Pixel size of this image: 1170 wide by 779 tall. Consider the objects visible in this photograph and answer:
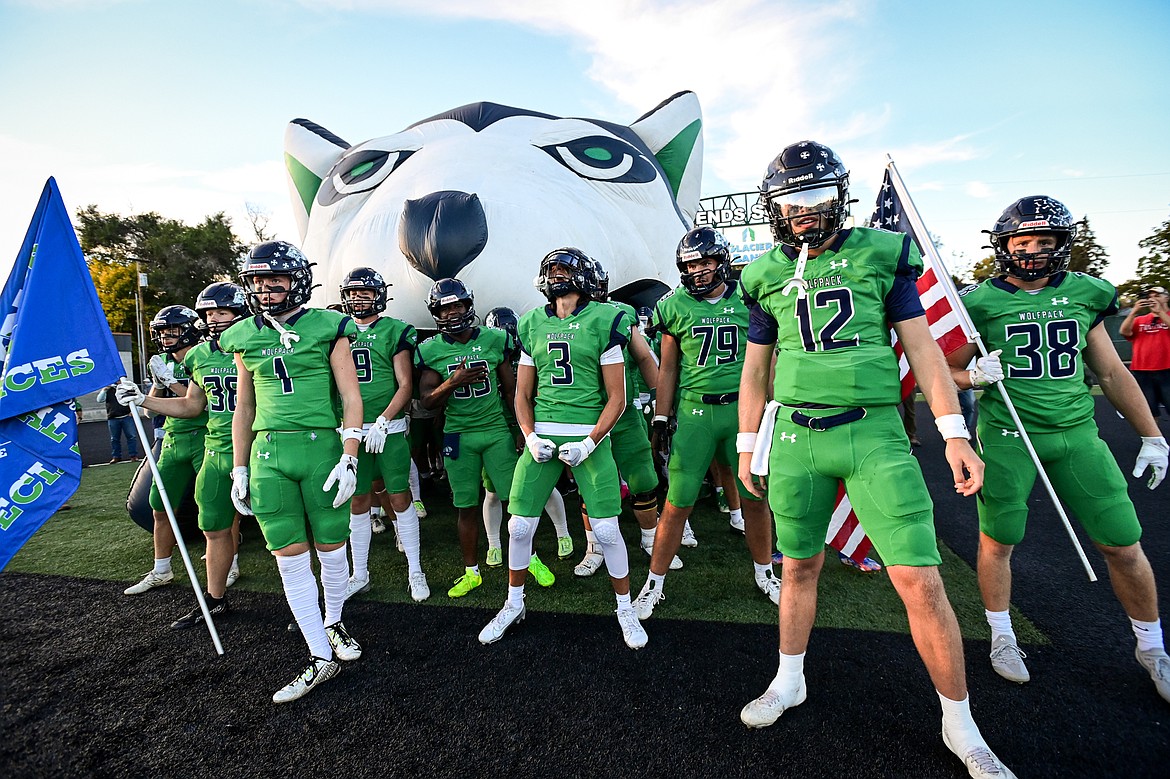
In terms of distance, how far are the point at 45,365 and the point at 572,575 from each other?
139 inches

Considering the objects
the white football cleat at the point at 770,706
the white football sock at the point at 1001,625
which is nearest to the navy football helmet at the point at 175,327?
the white football cleat at the point at 770,706

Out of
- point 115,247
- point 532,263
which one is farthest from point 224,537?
point 115,247

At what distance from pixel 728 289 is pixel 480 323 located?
1.98 meters

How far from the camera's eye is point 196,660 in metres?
3.26

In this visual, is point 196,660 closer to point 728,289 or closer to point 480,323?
point 480,323

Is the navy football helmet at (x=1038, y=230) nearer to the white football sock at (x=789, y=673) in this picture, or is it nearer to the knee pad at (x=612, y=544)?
the white football sock at (x=789, y=673)

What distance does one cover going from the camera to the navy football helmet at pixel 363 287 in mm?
4133

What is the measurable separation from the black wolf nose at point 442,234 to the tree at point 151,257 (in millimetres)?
31061

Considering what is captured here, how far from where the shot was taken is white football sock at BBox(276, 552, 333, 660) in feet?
9.82

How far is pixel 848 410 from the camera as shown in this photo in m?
2.20

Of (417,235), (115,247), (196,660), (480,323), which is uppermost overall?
(115,247)

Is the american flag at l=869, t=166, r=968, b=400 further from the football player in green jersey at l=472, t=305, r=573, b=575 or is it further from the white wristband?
the football player in green jersey at l=472, t=305, r=573, b=575

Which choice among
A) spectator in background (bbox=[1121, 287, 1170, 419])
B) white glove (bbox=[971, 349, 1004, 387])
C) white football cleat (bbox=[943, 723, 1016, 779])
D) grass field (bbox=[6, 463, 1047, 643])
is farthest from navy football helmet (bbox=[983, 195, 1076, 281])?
spectator in background (bbox=[1121, 287, 1170, 419])

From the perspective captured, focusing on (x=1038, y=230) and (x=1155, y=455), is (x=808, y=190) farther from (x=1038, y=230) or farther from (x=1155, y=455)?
(x=1155, y=455)
